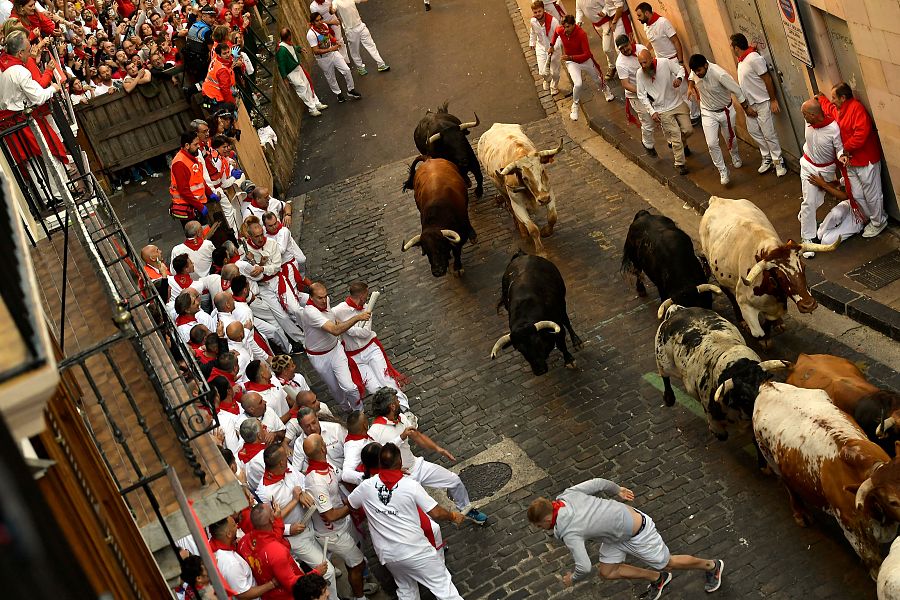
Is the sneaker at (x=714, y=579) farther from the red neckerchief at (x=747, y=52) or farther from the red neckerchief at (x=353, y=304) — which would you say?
the red neckerchief at (x=747, y=52)

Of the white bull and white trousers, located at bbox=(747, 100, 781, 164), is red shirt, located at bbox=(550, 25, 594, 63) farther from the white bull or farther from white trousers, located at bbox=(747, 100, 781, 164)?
white trousers, located at bbox=(747, 100, 781, 164)

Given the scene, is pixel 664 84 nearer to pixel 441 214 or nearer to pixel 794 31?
pixel 794 31

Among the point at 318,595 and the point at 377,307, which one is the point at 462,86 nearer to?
the point at 377,307

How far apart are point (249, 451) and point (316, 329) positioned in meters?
2.90

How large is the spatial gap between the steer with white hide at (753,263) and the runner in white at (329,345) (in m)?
4.12

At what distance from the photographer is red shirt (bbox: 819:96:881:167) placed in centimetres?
1412

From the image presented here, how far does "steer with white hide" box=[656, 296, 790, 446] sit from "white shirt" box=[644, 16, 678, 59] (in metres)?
6.90

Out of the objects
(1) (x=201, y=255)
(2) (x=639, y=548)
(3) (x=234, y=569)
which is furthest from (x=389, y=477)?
(1) (x=201, y=255)

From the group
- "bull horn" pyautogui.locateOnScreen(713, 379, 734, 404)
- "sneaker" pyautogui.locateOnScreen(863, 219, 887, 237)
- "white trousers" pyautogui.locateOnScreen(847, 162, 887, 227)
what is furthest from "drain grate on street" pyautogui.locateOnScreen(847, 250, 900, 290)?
"bull horn" pyautogui.locateOnScreen(713, 379, 734, 404)

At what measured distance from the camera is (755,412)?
11.0 m

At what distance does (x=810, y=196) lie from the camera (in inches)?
586

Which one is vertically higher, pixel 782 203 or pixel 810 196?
pixel 810 196

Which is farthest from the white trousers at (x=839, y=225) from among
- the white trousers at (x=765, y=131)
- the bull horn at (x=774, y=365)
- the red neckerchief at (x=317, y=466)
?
the red neckerchief at (x=317, y=466)

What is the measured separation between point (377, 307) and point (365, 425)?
6.02 m
